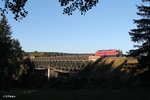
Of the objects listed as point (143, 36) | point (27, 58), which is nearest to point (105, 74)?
point (27, 58)

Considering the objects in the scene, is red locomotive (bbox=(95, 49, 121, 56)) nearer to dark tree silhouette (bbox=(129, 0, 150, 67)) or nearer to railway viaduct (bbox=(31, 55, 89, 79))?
railway viaduct (bbox=(31, 55, 89, 79))

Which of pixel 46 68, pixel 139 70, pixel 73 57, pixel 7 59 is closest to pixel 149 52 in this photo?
pixel 139 70

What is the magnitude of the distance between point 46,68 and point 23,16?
101m

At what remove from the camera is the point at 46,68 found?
119 m

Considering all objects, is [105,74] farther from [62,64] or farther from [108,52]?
[108,52]

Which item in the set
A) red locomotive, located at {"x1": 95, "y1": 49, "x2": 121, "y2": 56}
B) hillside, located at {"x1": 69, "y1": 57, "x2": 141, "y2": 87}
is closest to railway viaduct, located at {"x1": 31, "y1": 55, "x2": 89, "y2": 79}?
hillside, located at {"x1": 69, "y1": 57, "x2": 141, "y2": 87}

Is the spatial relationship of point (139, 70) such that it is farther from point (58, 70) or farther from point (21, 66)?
point (58, 70)

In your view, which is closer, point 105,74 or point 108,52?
point 105,74

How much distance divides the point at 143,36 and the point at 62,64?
200 ft

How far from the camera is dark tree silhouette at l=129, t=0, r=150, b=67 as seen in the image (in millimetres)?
52884

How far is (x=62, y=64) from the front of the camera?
115m

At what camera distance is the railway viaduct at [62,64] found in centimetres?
10975

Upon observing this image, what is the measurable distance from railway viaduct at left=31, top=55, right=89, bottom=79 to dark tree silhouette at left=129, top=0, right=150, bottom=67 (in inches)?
1946

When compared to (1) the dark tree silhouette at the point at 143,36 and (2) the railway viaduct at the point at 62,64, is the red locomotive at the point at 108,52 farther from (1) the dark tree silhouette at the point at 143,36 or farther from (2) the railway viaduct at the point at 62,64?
(1) the dark tree silhouette at the point at 143,36
